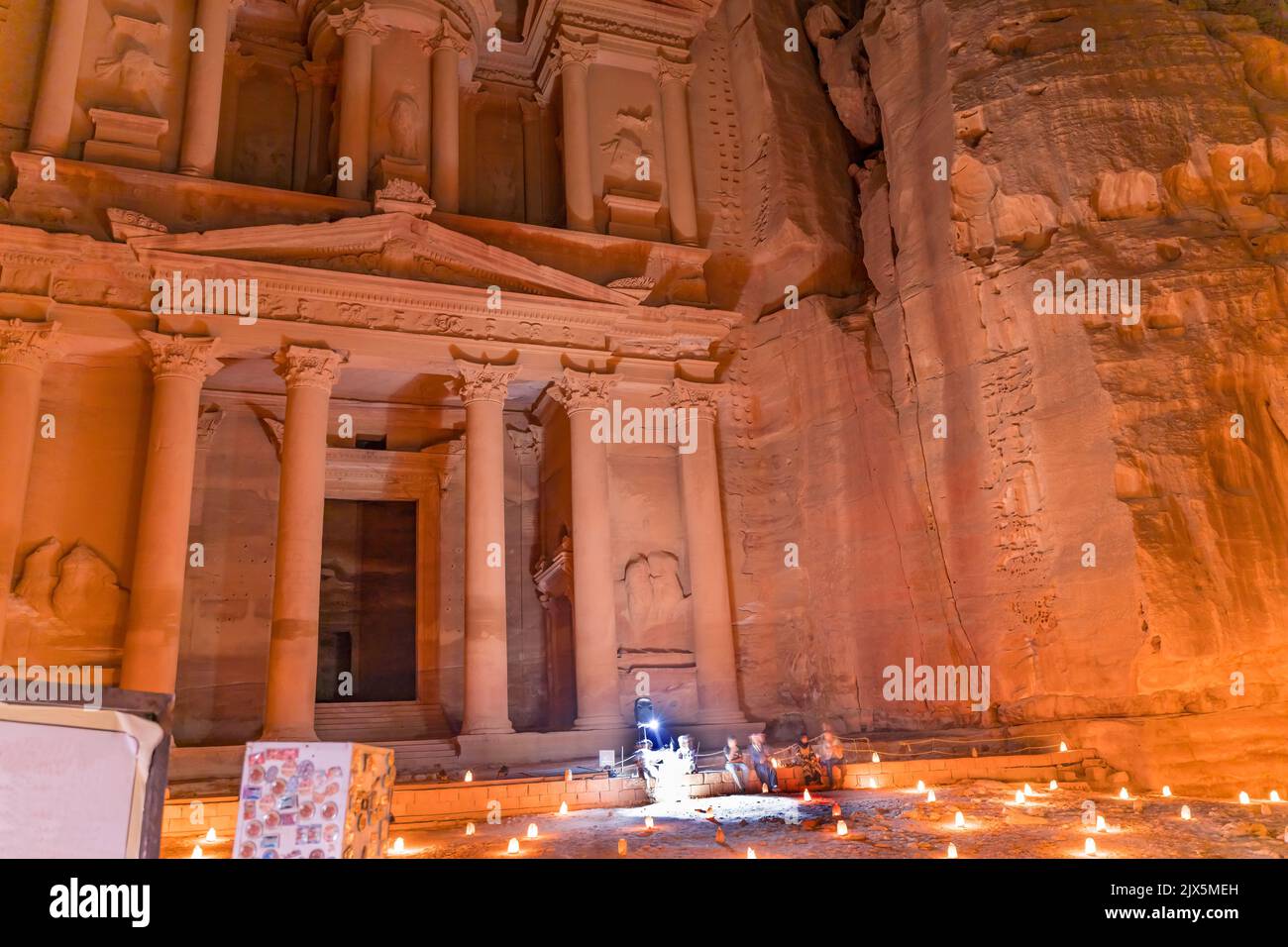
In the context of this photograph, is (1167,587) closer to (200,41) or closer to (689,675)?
(689,675)

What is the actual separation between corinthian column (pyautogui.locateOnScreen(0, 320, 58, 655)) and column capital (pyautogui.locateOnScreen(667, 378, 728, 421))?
10.8 metres

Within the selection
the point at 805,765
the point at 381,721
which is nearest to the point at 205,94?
the point at 381,721

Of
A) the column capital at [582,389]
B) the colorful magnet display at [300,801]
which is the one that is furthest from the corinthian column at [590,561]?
the colorful magnet display at [300,801]

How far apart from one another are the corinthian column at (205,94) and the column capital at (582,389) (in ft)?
24.4

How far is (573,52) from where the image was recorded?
65.9ft

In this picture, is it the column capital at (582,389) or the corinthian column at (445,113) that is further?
the corinthian column at (445,113)

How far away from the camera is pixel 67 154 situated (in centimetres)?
1539

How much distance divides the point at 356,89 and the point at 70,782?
Answer: 17.4 metres

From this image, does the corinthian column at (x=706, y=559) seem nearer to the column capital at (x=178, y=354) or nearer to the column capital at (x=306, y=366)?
the column capital at (x=306, y=366)

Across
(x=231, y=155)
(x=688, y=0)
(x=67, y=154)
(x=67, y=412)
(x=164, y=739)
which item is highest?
(x=688, y=0)

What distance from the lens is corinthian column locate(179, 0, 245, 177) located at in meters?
16.4

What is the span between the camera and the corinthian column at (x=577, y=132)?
63.1 ft

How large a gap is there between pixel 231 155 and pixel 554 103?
24.0 ft
